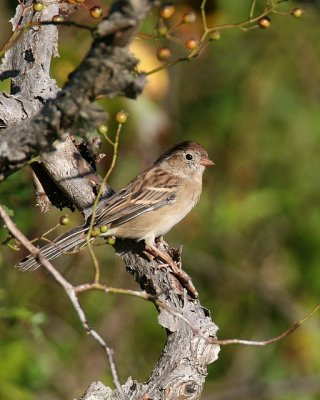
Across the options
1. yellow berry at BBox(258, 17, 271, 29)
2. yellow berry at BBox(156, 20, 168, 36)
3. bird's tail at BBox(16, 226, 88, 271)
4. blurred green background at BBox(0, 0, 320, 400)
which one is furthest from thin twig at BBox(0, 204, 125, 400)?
blurred green background at BBox(0, 0, 320, 400)

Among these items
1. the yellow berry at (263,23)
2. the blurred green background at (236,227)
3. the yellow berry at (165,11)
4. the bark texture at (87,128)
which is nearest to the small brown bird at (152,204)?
the bark texture at (87,128)

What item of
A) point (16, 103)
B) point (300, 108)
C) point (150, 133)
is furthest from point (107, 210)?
point (300, 108)

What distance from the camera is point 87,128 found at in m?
2.79

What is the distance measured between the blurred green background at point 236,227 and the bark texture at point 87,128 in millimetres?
2305

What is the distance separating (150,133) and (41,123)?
402 centimetres

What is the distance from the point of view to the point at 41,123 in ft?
9.10

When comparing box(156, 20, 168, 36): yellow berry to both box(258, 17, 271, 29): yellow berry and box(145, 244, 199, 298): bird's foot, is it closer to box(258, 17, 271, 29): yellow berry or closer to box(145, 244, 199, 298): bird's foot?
box(258, 17, 271, 29): yellow berry

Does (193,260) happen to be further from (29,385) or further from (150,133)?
(29,385)

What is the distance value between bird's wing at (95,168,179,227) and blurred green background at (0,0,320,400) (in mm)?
874

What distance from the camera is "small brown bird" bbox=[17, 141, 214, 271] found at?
15.5ft

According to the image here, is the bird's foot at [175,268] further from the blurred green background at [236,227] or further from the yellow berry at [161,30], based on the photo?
the blurred green background at [236,227]

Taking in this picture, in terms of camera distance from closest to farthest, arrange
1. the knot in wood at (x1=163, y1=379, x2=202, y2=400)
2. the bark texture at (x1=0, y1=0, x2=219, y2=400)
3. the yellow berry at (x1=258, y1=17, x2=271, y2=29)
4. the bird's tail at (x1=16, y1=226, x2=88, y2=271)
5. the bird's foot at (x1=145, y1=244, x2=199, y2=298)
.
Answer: the bark texture at (x1=0, y1=0, x2=219, y2=400)
the yellow berry at (x1=258, y1=17, x2=271, y2=29)
the knot in wood at (x1=163, y1=379, x2=202, y2=400)
the bird's foot at (x1=145, y1=244, x2=199, y2=298)
the bird's tail at (x1=16, y1=226, x2=88, y2=271)

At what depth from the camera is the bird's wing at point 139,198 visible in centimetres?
505

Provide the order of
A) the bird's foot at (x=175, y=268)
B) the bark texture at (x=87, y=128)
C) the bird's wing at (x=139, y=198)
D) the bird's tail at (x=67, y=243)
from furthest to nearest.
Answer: the bird's wing at (x=139, y=198)
the bird's tail at (x=67, y=243)
the bird's foot at (x=175, y=268)
the bark texture at (x=87, y=128)
